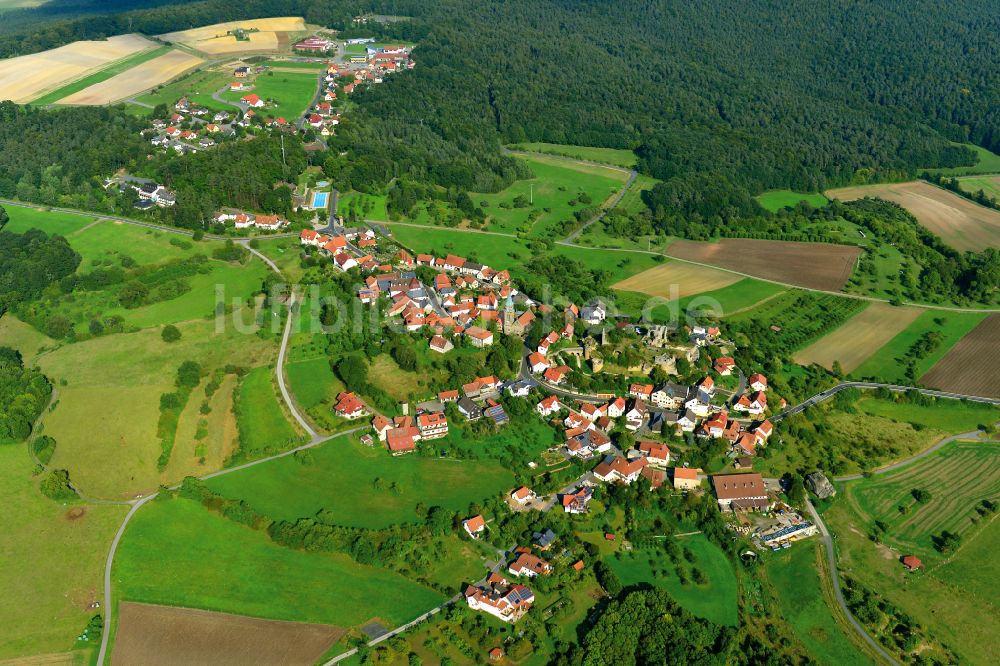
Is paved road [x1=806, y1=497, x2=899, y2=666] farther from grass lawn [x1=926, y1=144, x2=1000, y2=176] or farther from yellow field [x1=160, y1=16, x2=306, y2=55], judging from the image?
yellow field [x1=160, y1=16, x2=306, y2=55]

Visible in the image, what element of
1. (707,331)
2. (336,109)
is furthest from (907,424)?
(336,109)

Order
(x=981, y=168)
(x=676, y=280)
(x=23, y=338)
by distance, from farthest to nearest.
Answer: (x=981, y=168)
(x=676, y=280)
(x=23, y=338)

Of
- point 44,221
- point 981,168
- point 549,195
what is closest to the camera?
point 44,221

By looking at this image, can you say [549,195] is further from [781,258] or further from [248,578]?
[248,578]

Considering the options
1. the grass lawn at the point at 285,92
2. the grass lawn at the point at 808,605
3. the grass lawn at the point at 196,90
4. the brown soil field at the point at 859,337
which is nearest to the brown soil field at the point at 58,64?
the grass lawn at the point at 196,90

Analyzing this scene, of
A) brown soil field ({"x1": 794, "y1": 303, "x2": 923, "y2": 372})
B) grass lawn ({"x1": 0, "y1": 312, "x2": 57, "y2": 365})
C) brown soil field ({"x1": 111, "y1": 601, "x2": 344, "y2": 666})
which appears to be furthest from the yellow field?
brown soil field ({"x1": 111, "y1": 601, "x2": 344, "y2": 666})

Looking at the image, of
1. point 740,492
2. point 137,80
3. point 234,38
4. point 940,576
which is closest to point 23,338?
point 740,492
